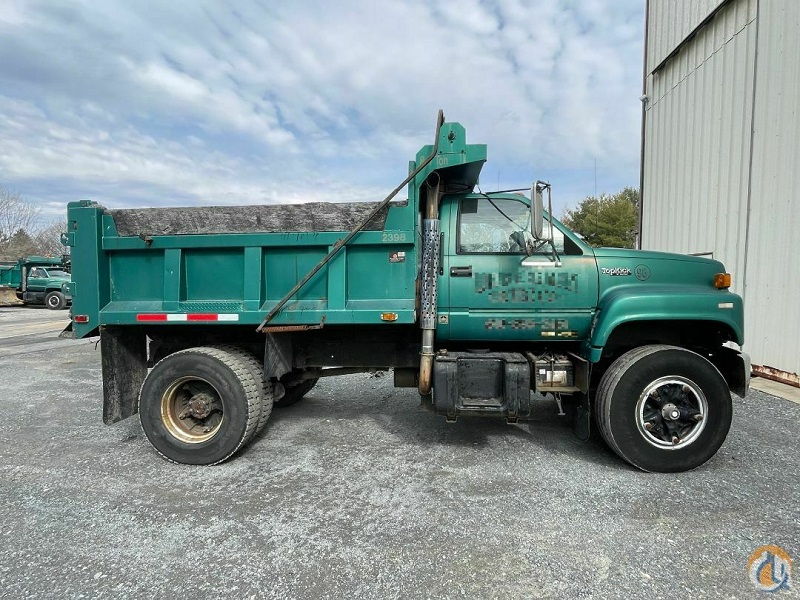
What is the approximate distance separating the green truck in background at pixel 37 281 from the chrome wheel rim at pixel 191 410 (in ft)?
76.0

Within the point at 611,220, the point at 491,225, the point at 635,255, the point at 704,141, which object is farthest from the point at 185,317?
the point at 611,220

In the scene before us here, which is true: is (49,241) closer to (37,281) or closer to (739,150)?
(37,281)

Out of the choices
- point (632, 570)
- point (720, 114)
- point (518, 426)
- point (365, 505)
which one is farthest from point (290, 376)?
point (720, 114)

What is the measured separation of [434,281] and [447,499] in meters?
1.62

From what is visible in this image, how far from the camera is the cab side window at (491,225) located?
3.68m

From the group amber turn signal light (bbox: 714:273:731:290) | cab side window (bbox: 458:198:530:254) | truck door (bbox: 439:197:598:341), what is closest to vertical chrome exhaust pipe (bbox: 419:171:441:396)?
truck door (bbox: 439:197:598:341)

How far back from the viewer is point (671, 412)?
11.0 ft

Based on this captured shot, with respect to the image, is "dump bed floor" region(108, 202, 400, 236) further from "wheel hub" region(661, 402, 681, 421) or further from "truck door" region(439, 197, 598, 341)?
"wheel hub" region(661, 402, 681, 421)

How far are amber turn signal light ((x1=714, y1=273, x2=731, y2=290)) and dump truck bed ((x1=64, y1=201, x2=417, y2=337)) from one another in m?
2.51

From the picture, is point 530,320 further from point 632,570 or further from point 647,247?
point 647,247

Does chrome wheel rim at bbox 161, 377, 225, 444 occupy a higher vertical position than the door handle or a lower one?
lower

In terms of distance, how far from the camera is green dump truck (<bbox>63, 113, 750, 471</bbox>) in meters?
3.40

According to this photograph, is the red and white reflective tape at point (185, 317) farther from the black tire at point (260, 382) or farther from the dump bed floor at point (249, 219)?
the dump bed floor at point (249, 219)

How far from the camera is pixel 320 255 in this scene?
3.55 meters
